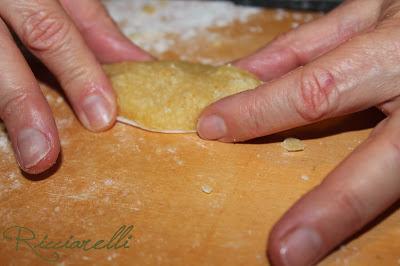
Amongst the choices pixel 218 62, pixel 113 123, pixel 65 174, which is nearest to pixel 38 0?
pixel 113 123

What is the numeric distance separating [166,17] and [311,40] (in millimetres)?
819

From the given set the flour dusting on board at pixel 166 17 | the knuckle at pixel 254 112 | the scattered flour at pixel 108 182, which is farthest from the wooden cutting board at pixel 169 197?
the flour dusting on board at pixel 166 17

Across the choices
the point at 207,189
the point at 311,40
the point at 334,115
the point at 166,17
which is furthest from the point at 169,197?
the point at 166,17

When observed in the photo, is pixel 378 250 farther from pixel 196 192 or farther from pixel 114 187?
pixel 114 187

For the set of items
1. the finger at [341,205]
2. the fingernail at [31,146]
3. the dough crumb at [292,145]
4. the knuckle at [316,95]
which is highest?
the knuckle at [316,95]

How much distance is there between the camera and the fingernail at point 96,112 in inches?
54.1

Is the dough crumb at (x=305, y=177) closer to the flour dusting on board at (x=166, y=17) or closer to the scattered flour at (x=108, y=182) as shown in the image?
the scattered flour at (x=108, y=182)

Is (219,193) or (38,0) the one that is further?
(38,0)

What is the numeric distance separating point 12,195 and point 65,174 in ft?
0.50

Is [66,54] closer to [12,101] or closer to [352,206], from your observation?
[12,101]

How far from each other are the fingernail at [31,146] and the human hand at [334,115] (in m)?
0.45

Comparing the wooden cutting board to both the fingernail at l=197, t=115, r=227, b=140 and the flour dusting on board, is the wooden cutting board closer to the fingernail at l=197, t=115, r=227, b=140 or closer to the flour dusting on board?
the fingernail at l=197, t=115, r=227, b=140

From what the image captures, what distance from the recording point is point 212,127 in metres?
1.29

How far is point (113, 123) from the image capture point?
1410 millimetres
